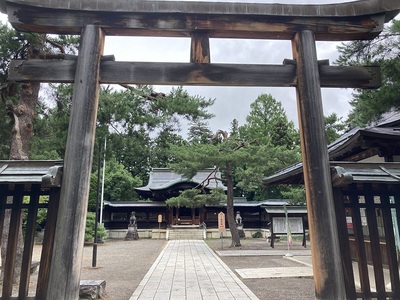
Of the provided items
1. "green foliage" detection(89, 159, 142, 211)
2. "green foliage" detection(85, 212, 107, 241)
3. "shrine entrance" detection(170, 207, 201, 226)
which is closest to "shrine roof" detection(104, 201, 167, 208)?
"shrine entrance" detection(170, 207, 201, 226)

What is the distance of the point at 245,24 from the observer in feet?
15.1

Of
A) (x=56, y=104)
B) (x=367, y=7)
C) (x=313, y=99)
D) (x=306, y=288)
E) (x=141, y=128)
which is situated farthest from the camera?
(x=141, y=128)

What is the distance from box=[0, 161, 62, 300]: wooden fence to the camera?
3729 mm

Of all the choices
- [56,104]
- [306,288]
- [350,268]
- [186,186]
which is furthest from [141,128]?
[186,186]

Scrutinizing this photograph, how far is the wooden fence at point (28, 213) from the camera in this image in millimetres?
3729

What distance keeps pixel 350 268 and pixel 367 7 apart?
3.59 m

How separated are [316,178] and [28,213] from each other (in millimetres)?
3544

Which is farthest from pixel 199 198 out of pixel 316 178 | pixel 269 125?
pixel 269 125

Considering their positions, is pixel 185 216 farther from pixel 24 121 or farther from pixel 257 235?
pixel 24 121

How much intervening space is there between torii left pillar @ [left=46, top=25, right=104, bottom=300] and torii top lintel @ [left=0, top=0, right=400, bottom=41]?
0.30 metres

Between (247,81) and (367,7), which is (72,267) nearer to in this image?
(247,81)

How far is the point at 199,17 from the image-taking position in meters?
4.53

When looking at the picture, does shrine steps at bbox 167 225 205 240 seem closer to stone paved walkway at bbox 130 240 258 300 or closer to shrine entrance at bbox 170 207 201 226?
shrine entrance at bbox 170 207 201 226

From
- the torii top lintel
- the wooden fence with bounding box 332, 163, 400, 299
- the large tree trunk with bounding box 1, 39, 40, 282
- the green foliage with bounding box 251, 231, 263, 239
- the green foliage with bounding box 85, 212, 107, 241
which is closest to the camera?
the wooden fence with bounding box 332, 163, 400, 299
